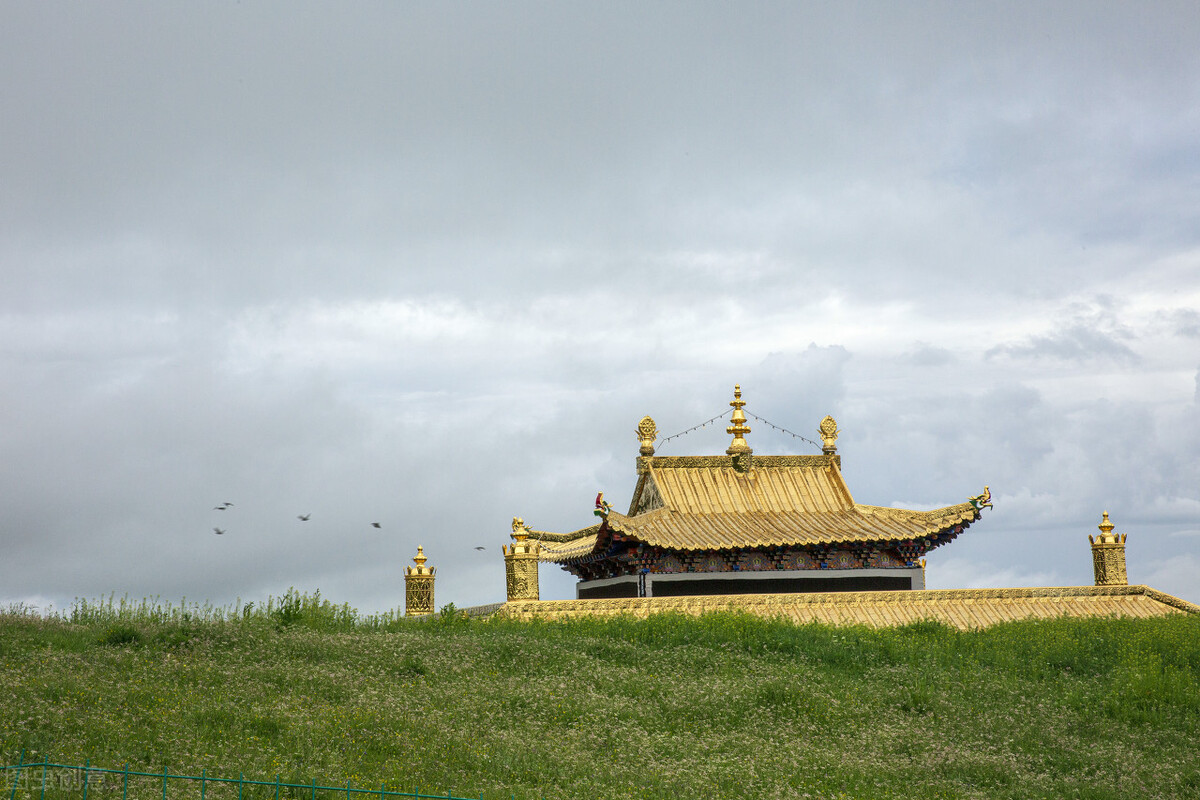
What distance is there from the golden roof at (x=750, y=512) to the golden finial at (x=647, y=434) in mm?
269

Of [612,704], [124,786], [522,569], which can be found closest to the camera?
[124,786]

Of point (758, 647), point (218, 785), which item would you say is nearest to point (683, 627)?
point (758, 647)

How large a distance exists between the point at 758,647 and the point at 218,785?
11.5 metres

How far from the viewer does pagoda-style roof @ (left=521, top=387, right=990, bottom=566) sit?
26359mm

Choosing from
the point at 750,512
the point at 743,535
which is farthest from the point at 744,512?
the point at 743,535

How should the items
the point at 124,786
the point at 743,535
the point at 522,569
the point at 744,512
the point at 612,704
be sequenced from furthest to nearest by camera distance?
the point at 744,512 → the point at 743,535 → the point at 522,569 → the point at 612,704 → the point at 124,786

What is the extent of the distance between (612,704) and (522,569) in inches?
292

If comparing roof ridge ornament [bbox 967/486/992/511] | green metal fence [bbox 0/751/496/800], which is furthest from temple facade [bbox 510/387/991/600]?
green metal fence [bbox 0/751/496/800]

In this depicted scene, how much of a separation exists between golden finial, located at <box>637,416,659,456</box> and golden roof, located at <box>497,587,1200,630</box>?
6169 mm

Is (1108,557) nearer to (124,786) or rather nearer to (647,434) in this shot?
(647,434)

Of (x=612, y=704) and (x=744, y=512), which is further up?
(x=744, y=512)

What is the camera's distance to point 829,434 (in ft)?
104

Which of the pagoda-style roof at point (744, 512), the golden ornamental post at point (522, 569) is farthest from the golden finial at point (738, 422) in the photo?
the golden ornamental post at point (522, 569)

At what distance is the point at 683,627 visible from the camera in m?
23.0
